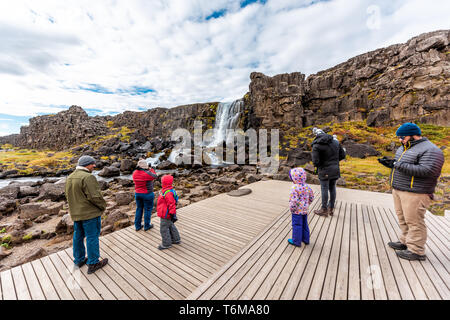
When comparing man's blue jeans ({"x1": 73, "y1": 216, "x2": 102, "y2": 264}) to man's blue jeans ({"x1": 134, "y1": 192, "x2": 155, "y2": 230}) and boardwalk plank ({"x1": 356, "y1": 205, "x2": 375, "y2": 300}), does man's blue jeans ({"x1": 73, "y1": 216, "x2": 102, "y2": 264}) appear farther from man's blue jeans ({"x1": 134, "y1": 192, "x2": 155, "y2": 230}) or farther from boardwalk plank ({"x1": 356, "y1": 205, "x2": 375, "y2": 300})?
boardwalk plank ({"x1": 356, "y1": 205, "x2": 375, "y2": 300})

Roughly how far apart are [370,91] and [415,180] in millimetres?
48289

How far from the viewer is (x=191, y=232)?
502 centimetres

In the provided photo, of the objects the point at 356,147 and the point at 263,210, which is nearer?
the point at 263,210

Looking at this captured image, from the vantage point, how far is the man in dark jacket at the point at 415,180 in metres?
2.83

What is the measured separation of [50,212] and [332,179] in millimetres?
13778

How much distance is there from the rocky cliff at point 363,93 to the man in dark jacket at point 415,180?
37877 mm

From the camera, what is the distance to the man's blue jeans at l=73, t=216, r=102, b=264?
3418 millimetres

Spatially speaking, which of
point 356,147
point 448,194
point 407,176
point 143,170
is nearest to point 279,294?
point 407,176

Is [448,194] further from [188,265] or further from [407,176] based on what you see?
[188,265]

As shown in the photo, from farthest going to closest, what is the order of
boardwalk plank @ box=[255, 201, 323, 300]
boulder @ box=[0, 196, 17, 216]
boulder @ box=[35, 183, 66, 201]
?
boulder @ box=[35, 183, 66, 201], boulder @ box=[0, 196, 17, 216], boardwalk plank @ box=[255, 201, 323, 300]

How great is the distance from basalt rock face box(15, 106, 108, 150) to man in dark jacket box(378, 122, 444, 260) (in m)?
86.8

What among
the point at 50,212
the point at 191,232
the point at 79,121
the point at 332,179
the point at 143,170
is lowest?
the point at 50,212

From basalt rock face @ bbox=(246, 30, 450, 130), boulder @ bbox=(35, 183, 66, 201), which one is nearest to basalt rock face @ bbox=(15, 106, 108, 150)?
basalt rock face @ bbox=(246, 30, 450, 130)

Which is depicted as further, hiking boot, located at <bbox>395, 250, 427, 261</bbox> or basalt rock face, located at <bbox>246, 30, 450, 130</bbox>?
basalt rock face, located at <bbox>246, 30, 450, 130</bbox>
